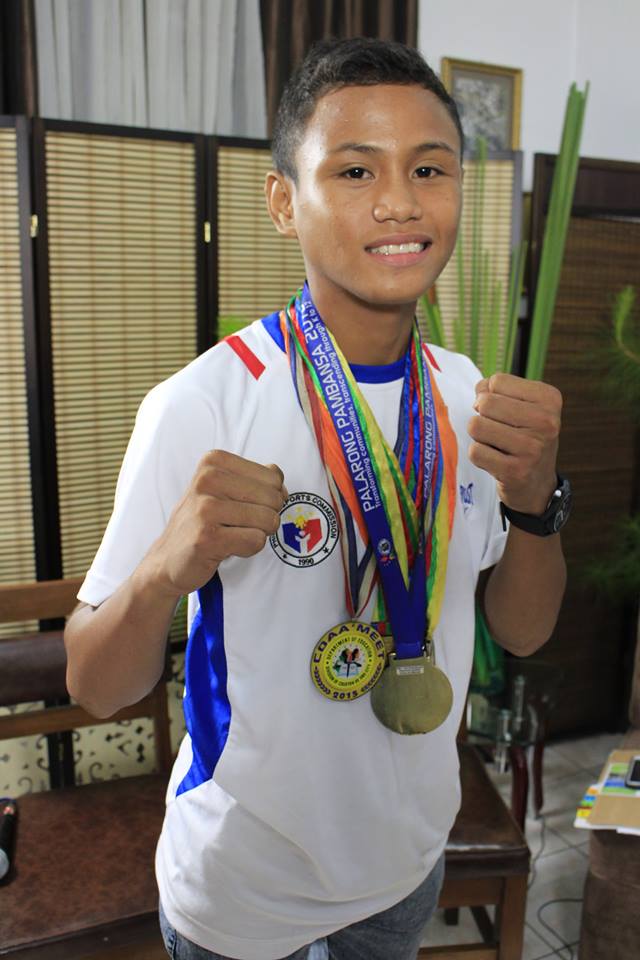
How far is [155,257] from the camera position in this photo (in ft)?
7.91

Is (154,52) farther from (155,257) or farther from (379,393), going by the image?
(379,393)

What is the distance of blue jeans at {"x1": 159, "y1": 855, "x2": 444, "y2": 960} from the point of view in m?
0.96

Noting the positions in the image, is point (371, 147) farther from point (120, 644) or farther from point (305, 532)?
point (120, 644)

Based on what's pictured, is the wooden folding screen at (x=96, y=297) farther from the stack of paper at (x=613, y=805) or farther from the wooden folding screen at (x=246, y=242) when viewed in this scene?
the stack of paper at (x=613, y=805)

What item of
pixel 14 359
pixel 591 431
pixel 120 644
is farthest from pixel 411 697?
pixel 591 431

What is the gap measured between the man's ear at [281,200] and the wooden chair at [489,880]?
1.42 metres

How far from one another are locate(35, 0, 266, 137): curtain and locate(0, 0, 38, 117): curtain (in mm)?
113

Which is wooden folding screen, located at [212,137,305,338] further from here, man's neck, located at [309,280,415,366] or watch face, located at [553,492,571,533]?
watch face, located at [553,492,571,533]

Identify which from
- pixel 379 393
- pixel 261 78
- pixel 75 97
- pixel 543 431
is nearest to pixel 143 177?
pixel 75 97

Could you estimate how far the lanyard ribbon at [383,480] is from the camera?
3.01 feet

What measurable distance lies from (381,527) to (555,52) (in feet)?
11.4

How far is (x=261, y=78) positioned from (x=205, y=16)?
0.91ft

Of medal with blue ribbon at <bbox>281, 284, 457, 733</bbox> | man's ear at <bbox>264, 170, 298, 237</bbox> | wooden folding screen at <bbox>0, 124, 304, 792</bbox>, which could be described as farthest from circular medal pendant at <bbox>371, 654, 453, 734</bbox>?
wooden folding screen at <bbox>0, 124, 304, 792</bbox>

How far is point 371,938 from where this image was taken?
992 millimetres
